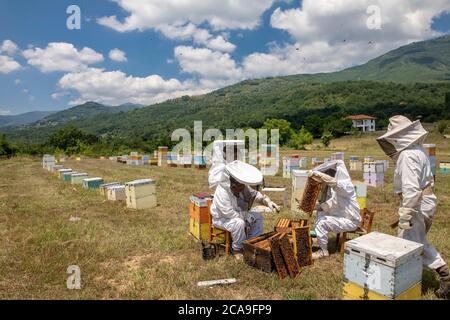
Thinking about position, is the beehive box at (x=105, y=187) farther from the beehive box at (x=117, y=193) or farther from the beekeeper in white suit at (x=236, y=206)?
the beekeeper in white suit at (x=236, y=206)

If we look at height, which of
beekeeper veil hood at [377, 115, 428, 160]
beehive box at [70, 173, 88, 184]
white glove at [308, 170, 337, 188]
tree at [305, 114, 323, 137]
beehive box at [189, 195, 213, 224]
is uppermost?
tree at [305, 114, 323, 137]

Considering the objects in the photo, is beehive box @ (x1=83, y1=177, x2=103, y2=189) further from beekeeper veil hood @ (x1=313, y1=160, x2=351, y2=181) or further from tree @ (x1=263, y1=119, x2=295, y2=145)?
tree @ (x1=263, y1=119, x2=295, y2=145)

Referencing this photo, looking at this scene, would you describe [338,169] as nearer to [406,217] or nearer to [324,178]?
[324,178]

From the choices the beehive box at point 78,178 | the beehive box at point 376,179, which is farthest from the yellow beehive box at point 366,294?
the beehive box at point 78,178

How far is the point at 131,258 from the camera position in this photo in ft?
20.4

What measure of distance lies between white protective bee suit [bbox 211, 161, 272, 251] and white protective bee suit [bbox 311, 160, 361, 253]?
0.99 m

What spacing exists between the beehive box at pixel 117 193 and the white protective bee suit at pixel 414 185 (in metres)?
8.94

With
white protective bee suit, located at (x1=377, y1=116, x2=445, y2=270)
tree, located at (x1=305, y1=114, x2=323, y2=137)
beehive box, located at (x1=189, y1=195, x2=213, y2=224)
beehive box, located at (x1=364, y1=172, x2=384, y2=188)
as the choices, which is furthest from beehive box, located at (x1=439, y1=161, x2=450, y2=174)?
tree, located at (x1=305, y1=114, x2=323, y2=137)

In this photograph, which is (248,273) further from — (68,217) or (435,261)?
(68,217)

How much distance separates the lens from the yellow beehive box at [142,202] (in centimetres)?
1017

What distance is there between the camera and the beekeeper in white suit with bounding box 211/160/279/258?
18.4 feet

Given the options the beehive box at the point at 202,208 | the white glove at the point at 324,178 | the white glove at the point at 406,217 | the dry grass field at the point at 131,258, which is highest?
the white glove at the point at 324,178

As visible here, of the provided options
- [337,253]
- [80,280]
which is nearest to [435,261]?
[337,253]
